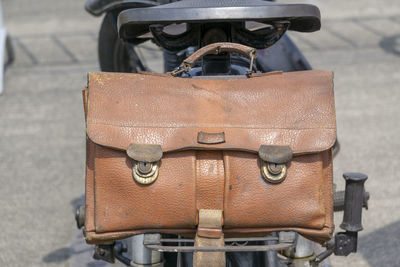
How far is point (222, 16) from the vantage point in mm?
1998

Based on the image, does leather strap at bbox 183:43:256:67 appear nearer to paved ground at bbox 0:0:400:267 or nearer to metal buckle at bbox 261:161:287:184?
metal buckle at bbox 261:161:287:184

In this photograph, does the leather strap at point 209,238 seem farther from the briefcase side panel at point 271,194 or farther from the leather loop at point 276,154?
the leather loop at point 276,154

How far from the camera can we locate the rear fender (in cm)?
312

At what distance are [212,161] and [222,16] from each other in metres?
0.49

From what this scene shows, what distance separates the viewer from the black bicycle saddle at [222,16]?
2.00 meters

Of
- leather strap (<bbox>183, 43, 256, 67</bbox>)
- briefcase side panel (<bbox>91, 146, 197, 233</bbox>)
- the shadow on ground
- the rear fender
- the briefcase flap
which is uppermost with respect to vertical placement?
the rear fender

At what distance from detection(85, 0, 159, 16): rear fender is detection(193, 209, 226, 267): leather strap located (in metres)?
1.55

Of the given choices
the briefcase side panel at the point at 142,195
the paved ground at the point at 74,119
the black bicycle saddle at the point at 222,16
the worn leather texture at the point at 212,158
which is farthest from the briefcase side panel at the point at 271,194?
the paved ground at the point at 74,119

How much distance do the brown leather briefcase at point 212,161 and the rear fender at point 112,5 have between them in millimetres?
1357

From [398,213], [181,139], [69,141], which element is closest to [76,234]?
[69,141]

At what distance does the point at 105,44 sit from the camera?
3.79 metres

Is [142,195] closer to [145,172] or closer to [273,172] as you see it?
[145,172]

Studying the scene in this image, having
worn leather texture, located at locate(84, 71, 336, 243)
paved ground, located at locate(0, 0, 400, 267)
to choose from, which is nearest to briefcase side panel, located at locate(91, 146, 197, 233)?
worn leather texture, located at locate(84, 71, 336, 243)

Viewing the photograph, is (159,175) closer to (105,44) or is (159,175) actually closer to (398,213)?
(105,44)
